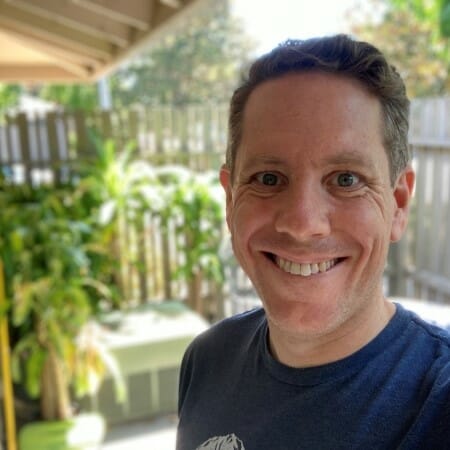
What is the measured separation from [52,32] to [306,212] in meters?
3.17

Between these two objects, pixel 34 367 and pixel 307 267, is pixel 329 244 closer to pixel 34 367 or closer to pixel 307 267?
pixel 307 267

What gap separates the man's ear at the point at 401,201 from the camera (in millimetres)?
874

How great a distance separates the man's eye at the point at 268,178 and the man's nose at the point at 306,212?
46 millimetres

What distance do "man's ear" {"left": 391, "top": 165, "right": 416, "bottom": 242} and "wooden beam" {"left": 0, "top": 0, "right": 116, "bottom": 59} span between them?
3067 mm

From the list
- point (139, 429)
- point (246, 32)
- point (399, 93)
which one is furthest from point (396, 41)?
point (399, 93)

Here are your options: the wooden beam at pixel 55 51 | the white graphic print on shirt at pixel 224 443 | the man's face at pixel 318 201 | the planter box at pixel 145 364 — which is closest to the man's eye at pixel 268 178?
the man's face at pixel 318 201

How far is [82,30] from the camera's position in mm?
3520

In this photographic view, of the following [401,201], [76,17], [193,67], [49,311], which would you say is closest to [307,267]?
[401,201]

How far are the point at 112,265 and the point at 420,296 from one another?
238 centimetres

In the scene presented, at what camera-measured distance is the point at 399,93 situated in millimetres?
840

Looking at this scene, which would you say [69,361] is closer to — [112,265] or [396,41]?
[112,265]

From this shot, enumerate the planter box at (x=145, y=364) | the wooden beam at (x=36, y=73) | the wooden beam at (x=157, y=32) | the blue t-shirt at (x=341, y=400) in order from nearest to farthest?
1. the blue t-shirt at (x=341, y=400)
2. the wooden beam at (x=157, y=32)
3. the planter box at (x=145, y=364)
4. the wooden beam at (x=36, y=73)

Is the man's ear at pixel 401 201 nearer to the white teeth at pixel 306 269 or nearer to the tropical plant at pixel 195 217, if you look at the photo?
the white teeth at pixel 306 269

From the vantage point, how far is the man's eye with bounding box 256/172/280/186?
84 centimetres
